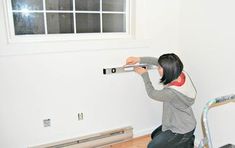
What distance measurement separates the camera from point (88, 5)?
2535mm

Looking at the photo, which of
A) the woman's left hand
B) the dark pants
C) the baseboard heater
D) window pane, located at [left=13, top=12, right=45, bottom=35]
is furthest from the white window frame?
the dark pants

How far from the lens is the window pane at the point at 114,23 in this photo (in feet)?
8.74

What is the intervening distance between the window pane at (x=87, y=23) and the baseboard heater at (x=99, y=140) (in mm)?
1158

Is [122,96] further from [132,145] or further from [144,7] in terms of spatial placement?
[144,7]

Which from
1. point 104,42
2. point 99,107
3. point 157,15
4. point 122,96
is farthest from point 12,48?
point 157,15

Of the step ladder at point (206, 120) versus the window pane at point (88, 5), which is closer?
the step ladder at point (206, 120)

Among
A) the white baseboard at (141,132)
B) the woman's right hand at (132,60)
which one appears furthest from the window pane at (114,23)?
the white baseboard at (141,132)

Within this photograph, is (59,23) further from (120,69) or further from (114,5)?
(120,69)

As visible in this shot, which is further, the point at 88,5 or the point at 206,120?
the point at 88,5

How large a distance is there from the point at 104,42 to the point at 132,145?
122 centimetres

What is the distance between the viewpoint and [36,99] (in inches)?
92.8

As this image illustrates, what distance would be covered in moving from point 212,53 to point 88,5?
4.50 feet

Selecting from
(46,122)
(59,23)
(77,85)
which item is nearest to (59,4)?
(59,23)

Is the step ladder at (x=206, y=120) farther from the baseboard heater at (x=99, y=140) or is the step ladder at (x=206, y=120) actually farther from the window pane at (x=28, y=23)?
the window pane at (x=28, y=23)
